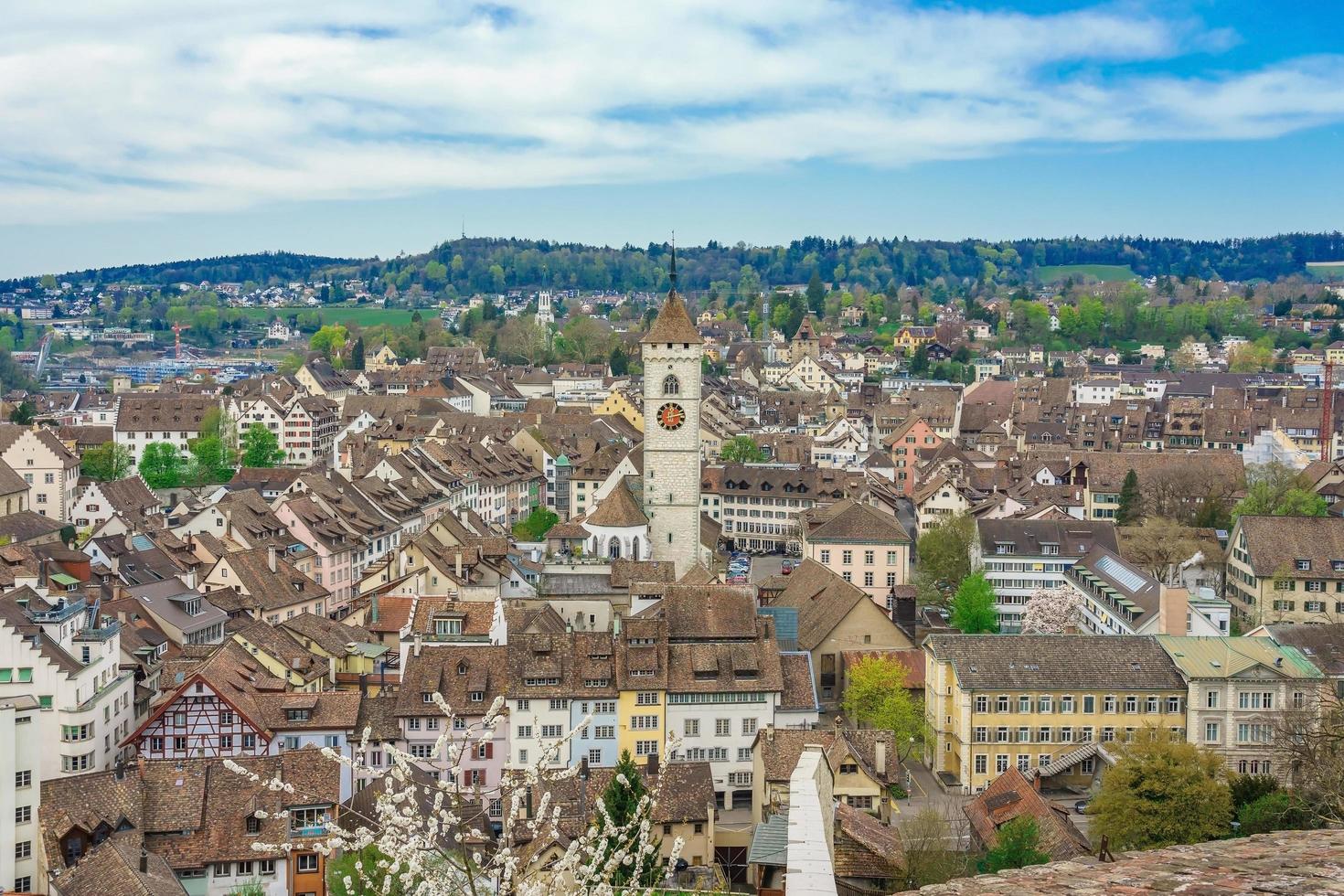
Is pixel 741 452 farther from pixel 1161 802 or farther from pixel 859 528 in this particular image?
pixel 1161 802

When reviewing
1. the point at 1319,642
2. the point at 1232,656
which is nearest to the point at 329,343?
the point at 1319,642

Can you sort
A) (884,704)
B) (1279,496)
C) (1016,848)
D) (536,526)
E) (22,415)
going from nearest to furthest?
(1016,848), (884,704), (1279,496), (536,526), (22,415)

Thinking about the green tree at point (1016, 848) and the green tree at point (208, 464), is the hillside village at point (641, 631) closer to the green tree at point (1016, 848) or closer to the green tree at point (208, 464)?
the green tree at point (208, 464)

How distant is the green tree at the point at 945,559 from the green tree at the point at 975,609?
18.3 ft

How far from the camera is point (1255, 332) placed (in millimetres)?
197625

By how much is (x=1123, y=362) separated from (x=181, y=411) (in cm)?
11464

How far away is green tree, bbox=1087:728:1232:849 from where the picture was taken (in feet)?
110

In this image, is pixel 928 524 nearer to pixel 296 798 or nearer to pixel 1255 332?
pixel 296 798

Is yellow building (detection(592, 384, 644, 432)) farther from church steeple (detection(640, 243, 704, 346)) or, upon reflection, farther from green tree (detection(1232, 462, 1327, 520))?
church steeple (detection(640, 243, 704, 346))

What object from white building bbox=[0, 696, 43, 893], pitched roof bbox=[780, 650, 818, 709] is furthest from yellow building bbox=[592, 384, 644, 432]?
white building bbox=[0, 696, 43, 893]

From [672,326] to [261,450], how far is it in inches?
1804

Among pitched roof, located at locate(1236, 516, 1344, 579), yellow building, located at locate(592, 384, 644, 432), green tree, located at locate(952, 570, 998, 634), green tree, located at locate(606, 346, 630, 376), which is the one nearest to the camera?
green tree, located at locate(952, 570, 998, 634)

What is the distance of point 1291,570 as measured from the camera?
58188 mm

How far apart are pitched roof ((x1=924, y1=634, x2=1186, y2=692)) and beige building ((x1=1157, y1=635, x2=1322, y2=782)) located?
811mm
